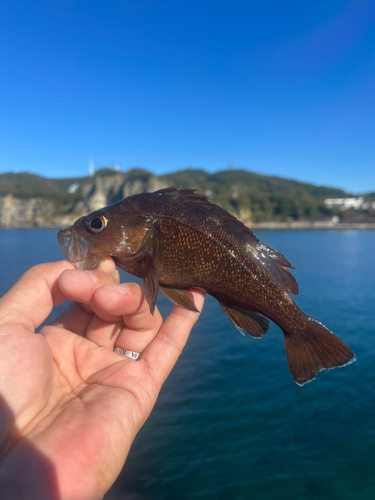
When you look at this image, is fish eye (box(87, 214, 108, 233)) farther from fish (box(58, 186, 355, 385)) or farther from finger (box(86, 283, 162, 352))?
finger (box(86, 283, 162, 352))

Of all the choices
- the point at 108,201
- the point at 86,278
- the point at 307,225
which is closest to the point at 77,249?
the point at 86,278

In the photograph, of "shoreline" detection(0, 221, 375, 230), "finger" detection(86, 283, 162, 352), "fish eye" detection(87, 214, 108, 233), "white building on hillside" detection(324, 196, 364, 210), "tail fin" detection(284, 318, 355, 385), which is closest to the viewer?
"finger" detection(86, 283, 162, 352)

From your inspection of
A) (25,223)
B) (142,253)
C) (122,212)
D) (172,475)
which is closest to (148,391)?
(142,253)

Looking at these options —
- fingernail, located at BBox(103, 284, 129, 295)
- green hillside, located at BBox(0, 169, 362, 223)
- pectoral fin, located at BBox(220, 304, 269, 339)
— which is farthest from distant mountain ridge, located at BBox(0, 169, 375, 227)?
fingernail, located at BBox(103, 284, 129, 295)

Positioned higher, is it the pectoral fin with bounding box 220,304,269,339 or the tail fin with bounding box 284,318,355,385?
the pectoral fin with bounding box 220,304,269,339

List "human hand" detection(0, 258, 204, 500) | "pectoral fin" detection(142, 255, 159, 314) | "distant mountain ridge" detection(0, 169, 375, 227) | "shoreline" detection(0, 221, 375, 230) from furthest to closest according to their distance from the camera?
"distant mountain ridge" detection(0, 169, 375, 227), "shoreline" detection(0, 221, 375, 230), "pectoral fin" detection(142, 255, 159, 314), "human hand" detection(0, 258, 204, 500)

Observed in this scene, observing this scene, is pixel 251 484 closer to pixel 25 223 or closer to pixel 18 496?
pixel 18 496
